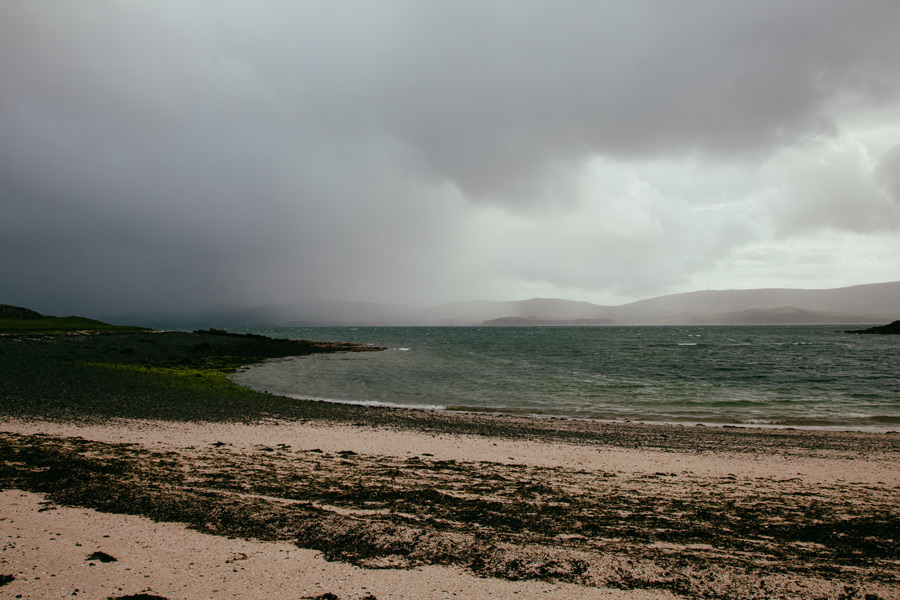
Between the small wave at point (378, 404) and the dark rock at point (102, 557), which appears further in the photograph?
the small wave at point (378, 404)

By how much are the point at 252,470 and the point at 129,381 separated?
18.4 metres


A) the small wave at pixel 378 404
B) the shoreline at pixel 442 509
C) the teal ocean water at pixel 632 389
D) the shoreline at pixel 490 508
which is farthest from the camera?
the small wave at pixel 378 404

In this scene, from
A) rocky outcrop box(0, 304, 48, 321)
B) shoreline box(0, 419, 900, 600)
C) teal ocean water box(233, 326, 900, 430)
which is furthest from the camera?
rocky outcrop box(0, 304, 48, 321)

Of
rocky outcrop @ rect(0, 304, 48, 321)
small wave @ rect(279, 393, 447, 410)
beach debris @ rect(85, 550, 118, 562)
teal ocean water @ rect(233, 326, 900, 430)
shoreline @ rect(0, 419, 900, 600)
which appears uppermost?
rocky outcrop @ rect(0, 304, 48, 321)

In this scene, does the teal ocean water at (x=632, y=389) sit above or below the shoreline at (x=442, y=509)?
below

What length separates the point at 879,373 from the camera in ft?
124

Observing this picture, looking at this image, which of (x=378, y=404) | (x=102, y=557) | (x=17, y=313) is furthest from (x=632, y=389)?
(x=17, y=313)

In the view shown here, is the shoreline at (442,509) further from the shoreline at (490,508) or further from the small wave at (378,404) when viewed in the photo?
the small wave at (378,404)

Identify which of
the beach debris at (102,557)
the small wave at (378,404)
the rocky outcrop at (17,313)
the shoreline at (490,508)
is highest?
the rocky outcrop at (17,313)

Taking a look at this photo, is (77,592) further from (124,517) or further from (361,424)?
(361,424)

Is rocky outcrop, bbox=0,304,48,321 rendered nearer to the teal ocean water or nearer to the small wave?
the teal ocean water

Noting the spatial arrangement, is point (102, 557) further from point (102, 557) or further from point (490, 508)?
point (490, 508)

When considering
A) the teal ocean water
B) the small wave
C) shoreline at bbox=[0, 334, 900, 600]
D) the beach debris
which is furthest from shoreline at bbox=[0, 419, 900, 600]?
the small wave

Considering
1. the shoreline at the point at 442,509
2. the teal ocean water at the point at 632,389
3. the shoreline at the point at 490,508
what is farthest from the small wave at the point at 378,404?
the shoreline at the point at 490,508
